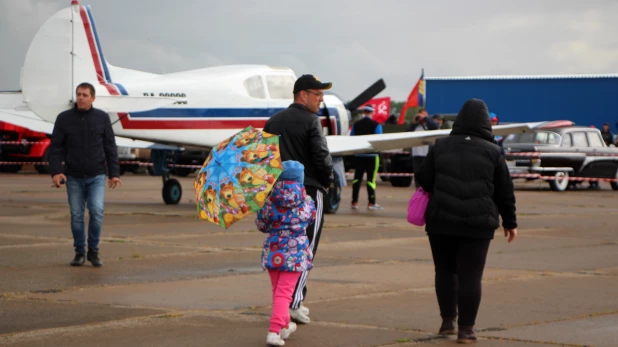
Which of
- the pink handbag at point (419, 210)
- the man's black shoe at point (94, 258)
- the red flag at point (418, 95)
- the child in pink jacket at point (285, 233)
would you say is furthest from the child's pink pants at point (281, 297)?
the red flag at point (418, 95)

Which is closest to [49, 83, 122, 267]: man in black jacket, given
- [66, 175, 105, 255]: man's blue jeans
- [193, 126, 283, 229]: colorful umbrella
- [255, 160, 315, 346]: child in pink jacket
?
[66, 175, 105, 255]: man's blue jeans

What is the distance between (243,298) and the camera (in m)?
8.26

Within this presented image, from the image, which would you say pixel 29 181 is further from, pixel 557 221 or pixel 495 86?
pixel 495 86

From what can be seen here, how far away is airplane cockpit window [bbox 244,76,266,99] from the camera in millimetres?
18156

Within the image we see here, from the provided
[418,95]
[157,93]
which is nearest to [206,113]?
[157,93]

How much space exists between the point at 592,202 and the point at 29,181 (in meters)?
15.2

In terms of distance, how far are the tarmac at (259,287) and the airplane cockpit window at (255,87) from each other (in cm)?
317

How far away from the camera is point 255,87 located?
18234 mm

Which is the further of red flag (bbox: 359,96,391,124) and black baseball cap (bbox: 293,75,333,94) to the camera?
red flag (bbox: 359,96,391,124)

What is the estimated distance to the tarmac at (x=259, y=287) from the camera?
264 inches

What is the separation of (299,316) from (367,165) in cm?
1168

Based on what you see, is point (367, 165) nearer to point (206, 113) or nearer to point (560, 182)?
point (206, 113)

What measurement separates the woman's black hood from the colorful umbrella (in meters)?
1.31

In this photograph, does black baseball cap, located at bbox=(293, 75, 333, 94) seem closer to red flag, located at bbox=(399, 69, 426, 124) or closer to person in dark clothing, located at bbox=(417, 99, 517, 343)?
person in dark clothing, located at bbox=(417, 99, 517, 343)
